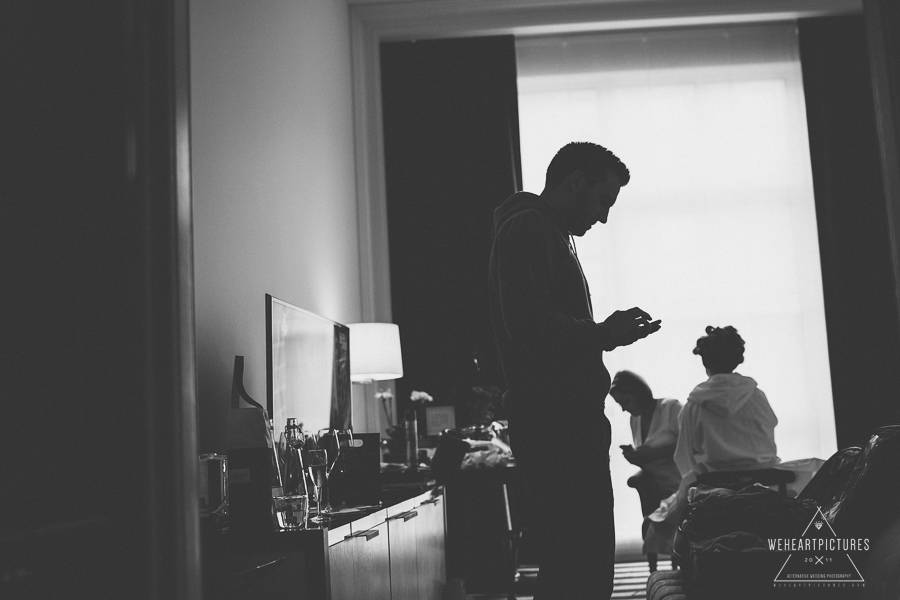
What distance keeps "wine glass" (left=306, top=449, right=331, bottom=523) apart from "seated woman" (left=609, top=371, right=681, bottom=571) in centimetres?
247

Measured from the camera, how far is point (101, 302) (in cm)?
78

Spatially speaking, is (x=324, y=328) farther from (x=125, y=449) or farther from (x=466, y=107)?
(x=466, y=107)

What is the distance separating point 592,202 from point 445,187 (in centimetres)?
379

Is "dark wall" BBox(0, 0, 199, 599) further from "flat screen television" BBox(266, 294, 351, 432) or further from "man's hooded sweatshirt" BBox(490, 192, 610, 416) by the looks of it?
"flat screen television" BBox(266, 294, 351, 432)

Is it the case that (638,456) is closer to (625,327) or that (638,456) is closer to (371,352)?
(371,352)

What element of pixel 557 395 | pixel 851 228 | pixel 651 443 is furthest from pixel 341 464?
pixel 851 228

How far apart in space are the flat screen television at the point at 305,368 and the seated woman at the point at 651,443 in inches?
60.3

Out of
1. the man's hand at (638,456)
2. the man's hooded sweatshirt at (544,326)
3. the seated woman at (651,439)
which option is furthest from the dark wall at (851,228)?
the man's hooded sweatshirt at (544,326)

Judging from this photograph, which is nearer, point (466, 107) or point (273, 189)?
point (273, 189)

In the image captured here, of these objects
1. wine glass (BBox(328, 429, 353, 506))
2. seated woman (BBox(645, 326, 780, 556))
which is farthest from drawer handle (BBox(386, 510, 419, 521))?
seated woman (BBox(645, 326, 780, 556))

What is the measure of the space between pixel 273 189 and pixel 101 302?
2816 mm

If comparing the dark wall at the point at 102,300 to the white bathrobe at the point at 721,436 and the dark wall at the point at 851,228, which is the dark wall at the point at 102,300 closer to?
the white bathrobe at the point at 721,436

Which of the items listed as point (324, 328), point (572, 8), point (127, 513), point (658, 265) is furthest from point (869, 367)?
point (127, 513)

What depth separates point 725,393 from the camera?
388cm
